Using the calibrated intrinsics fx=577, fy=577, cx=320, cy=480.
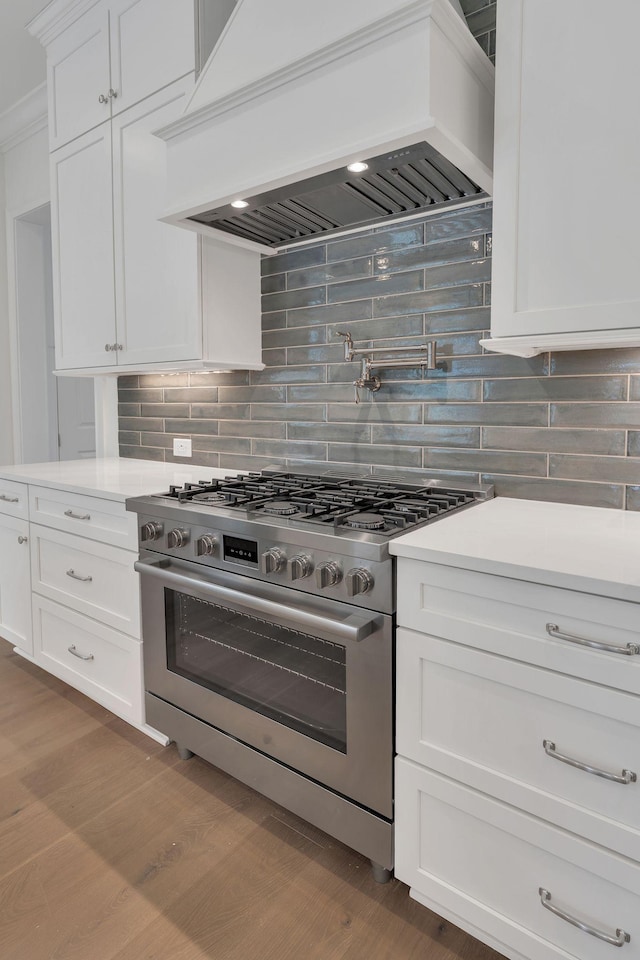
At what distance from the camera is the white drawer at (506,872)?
108 cm

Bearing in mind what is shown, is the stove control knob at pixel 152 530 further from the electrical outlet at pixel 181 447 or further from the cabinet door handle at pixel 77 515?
the electrical outlet at pixel 181 447

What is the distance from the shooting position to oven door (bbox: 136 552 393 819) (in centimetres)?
136

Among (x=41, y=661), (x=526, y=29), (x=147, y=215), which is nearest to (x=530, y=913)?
(x=526, y=29)

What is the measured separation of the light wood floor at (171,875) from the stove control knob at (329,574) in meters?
0.79

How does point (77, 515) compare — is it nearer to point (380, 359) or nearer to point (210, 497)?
point (210, 497)

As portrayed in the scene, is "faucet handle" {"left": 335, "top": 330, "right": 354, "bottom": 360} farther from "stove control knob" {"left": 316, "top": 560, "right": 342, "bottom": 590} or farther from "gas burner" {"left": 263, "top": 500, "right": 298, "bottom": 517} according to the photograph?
"stove control knob" {"left": 316, "top": 560, "right": 342, "bottom": 590}

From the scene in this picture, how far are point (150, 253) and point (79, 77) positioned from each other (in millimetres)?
952

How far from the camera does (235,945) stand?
131cm

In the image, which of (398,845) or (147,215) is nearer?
(398,845)

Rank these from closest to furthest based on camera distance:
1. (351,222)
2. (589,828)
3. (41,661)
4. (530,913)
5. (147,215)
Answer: (589,828) < (530,913) < (351,222) < (147,215) < (41,661)

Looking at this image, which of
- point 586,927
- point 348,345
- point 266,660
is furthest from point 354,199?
point 586,927

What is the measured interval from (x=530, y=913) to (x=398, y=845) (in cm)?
31

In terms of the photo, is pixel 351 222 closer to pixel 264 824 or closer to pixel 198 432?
pixel 198 432

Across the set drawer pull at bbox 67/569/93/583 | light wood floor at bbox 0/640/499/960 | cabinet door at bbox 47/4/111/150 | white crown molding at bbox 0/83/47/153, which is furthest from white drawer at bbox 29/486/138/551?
white crown molding at bbox 0/83/47/153
